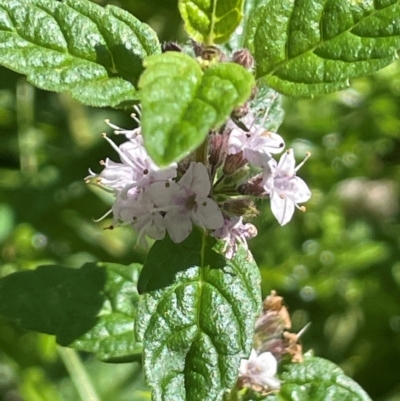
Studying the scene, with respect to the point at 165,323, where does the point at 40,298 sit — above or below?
below

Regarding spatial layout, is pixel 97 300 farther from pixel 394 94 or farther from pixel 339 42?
pixel 394 94

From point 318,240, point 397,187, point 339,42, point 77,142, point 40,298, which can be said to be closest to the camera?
point 339,42

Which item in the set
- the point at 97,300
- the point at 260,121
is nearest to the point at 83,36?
the point at 260,121

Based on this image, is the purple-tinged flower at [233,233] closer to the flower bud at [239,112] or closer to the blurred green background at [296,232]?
the flower bud at [239,112]

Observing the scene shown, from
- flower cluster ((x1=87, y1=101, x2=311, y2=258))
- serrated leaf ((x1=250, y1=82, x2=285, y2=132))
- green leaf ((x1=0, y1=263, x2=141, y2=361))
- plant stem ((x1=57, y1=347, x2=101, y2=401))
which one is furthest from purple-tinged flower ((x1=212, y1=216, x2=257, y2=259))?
plant stem ((x1=57, y1=347, x2=101, y2=401))

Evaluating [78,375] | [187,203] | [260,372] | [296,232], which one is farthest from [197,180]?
[296,232]

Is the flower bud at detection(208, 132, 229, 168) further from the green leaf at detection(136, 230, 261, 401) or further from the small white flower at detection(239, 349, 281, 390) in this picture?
the small white flower at detection(239, 349, 281, 390)

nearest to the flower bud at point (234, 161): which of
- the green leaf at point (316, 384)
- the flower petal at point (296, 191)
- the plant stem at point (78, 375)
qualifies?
the flower petal at point (296, 191)
